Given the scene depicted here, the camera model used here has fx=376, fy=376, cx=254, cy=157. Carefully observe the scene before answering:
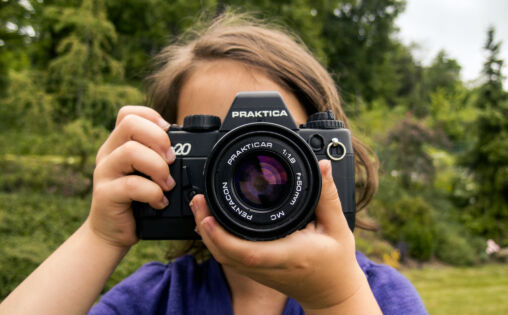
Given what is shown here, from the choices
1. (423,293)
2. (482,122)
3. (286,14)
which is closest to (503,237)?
(482,122)

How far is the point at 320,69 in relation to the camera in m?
1.60

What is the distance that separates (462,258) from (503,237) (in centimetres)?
184

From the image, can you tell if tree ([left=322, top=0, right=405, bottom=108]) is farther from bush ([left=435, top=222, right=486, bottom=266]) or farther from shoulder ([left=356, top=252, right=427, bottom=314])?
shoulder ([left=356, top=252, right=427, bottom=314])

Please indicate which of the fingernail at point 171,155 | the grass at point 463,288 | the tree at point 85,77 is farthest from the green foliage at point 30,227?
the grass at point 463,288

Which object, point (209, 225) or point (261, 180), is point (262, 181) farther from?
point (209, 225)

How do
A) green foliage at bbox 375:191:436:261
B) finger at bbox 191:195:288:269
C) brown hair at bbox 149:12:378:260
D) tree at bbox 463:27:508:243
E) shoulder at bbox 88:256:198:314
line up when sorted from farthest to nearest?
1. tree at bbox 463:27:508:243
2. green foliage at bbox 375:191:436:261
3. brown hair at bbox 149:12:378:260
4. shoulder at bbox 88:256:198:314
5. finger at bbox 191:195:288:269

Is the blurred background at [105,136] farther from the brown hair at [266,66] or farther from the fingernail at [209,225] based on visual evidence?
the fingernail at [209,225]

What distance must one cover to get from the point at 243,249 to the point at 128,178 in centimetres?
42

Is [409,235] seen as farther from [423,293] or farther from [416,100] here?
[416,100]

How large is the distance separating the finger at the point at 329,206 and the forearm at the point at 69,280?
643 mm

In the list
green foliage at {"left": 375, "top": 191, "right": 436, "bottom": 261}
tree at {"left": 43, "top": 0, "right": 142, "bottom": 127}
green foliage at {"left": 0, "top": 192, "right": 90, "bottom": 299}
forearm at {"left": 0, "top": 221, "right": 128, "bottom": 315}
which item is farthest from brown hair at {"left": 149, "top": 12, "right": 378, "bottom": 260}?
green foliage at {"left": 375, "top": 191, "right": 436, "bottom": 261}

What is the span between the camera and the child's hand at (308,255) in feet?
2.76

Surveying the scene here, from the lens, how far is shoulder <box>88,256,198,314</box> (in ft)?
3.98

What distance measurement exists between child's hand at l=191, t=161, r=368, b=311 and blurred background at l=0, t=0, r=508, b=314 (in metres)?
1.20
